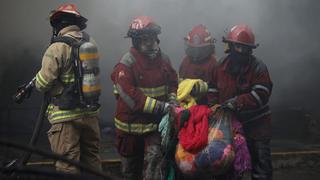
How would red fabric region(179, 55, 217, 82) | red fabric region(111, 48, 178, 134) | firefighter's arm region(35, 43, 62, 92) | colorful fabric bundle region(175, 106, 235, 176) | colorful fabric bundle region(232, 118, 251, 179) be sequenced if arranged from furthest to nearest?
red fabric region(179, 55, 217, 82), red fabric region(111, 48, 178, 134), colorful fabric bundle region(232, 118, 251, 179), firefighter's arm region(35, 43, 62, 92), colorful fabric bundle region(175, 106, 235, 176)

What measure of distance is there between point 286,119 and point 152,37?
21.3 ft

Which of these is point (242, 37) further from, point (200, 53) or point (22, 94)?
point (22, 94)

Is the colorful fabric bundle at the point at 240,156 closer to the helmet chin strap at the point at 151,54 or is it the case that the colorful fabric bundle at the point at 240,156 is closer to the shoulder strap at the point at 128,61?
the helmet chin strap at the point at 151,54

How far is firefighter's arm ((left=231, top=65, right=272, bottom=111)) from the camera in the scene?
453 cm

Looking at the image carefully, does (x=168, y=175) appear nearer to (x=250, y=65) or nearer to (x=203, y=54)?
(x=250, y=65)

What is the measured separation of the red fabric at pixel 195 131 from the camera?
406 cm

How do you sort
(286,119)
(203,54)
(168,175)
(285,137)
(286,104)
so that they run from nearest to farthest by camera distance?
(168,175), (203,54), (285,137), (286,119), (286,104)

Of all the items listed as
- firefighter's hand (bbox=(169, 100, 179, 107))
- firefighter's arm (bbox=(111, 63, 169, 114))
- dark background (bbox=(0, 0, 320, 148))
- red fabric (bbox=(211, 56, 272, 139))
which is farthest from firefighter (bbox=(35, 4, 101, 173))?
dark background (bbox=(0, 0, 320, 148))

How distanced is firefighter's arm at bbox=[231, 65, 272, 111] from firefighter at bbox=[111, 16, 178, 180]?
662 mm

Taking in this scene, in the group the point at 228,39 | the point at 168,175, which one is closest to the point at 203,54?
the point at 228,39

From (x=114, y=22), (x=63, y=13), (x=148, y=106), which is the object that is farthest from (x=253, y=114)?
(x=114, y=22)

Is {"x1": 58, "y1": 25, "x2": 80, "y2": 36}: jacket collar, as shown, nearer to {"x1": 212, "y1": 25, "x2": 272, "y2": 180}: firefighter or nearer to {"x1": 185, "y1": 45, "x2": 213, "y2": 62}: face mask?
{"x1": 212, "y1": 25, "x2": 272, "y2": 180}: firefighter

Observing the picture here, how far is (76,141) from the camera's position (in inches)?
171

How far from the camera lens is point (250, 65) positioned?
15.4 ft
